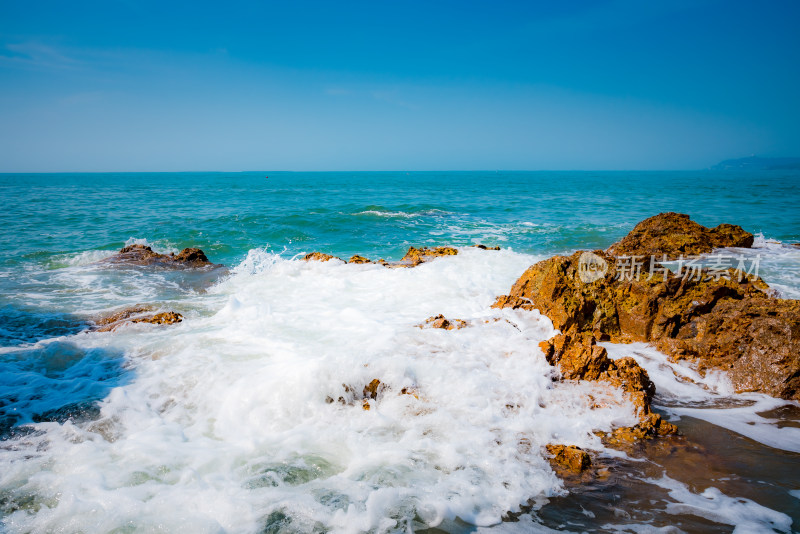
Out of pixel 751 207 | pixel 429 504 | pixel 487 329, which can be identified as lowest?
pixel 429 504

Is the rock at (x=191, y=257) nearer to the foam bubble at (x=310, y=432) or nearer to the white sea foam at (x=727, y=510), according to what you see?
the foam bubble at (x=310, y=432)

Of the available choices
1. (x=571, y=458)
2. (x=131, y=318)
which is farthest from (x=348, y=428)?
(x=131, y=318)

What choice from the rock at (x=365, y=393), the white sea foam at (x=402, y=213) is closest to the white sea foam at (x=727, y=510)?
the rock at (x=365, y=393)

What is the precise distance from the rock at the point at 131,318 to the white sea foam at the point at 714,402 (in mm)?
7114

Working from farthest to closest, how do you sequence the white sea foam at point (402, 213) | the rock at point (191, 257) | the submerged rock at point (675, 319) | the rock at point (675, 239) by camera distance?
1. the white sea foam at point (402, 213)
2. the rock at point (191, 257)
3. the rock at point (675, 239)
4. the submerged rock at point (675, 319)

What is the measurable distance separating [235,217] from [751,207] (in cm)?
3225

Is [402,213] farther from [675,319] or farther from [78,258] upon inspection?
[675,319]

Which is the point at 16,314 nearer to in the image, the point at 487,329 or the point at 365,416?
the point at 365,416

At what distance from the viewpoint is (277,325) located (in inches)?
266

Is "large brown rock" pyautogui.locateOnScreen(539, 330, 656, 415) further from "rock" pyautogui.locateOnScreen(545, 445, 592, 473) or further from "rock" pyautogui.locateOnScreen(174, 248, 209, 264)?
"rock" pyautogui.locateOnScreen(174, 248, 209, 264)

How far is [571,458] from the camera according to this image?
3.51m

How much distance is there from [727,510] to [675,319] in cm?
328

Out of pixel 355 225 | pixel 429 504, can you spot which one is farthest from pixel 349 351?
pixel 355 225

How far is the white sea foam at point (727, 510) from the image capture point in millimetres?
2863
